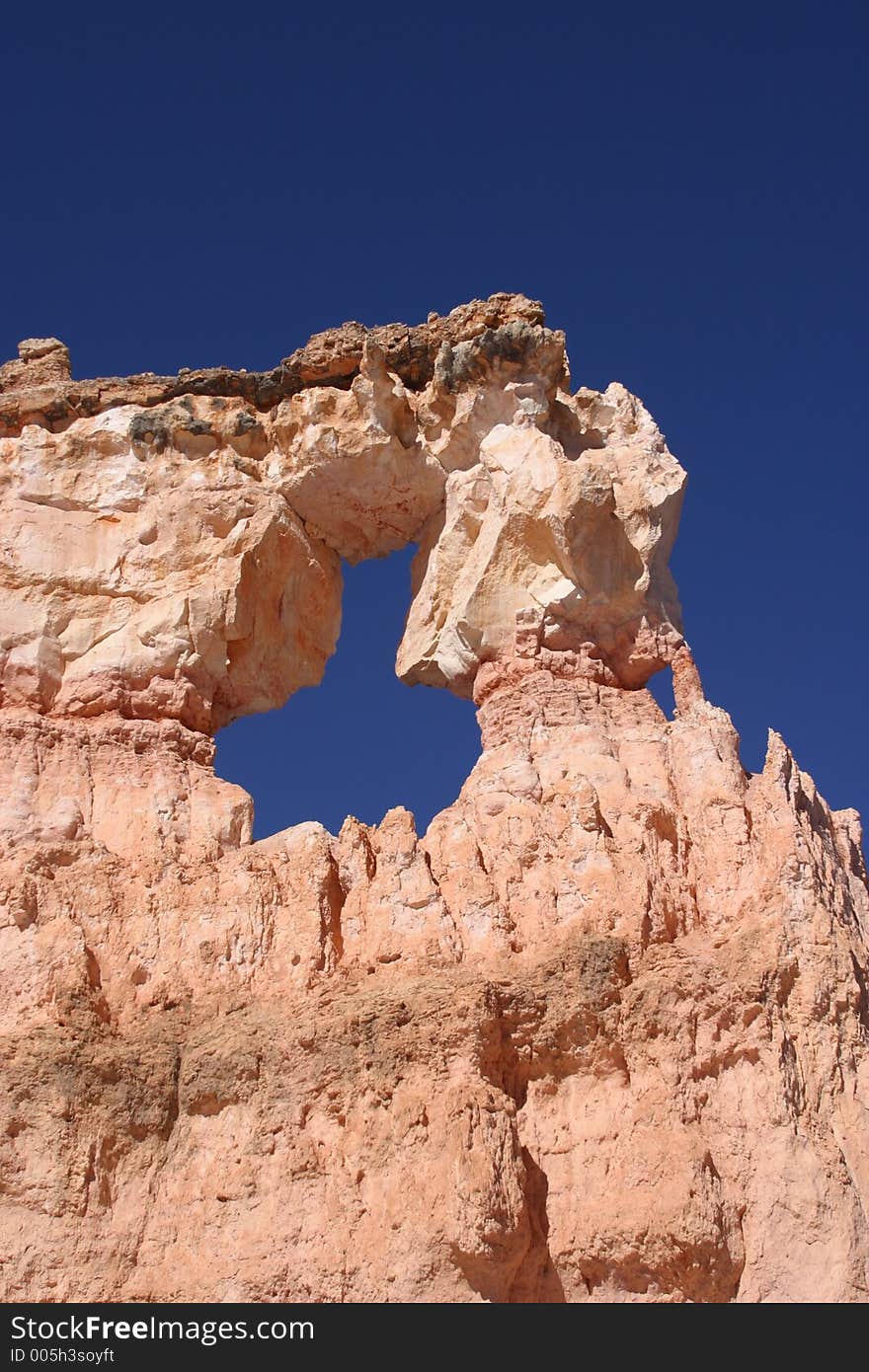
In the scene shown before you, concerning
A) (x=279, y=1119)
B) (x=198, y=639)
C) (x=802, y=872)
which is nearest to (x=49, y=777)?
(x=198, y=639)

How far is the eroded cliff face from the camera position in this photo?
1153cm

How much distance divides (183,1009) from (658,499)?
22.4 ft

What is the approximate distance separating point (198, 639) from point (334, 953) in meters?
4.16

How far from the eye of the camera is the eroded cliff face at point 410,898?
37.8 feet

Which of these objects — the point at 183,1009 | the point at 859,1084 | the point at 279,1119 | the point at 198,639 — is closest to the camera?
the point at 859,1084

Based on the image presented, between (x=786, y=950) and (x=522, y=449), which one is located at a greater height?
(x=522, y=449)

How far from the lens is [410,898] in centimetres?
1346

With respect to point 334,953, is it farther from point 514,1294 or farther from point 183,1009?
point 514,1294

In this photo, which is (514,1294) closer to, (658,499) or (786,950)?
(786,950)

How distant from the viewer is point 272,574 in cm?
1689

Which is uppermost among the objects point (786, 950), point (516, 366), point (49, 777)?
point (516, 366)
